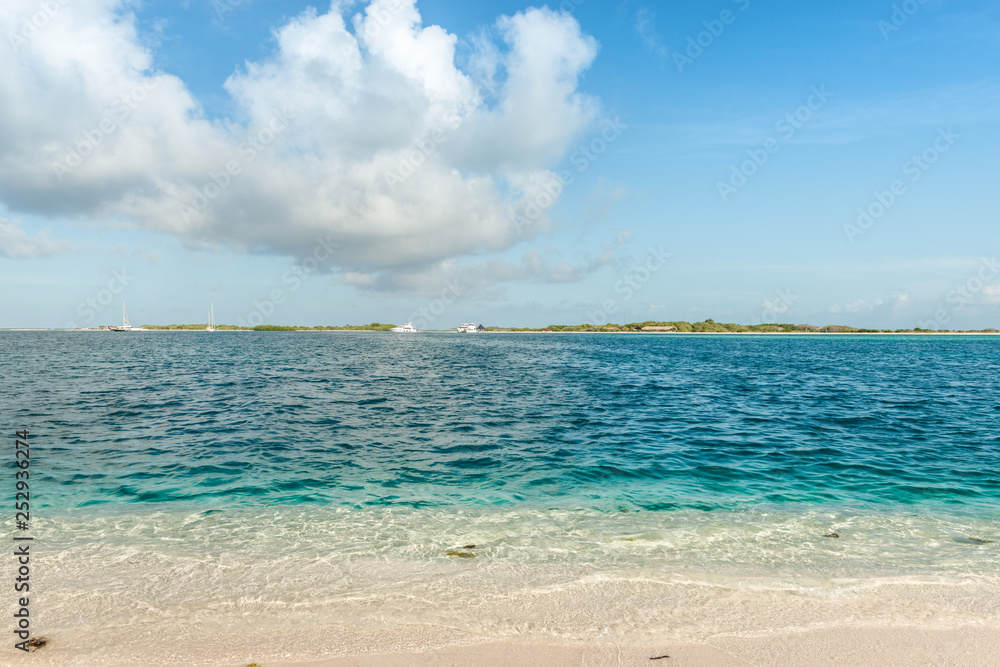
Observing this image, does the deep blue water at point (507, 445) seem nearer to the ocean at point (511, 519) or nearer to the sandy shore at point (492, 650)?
the ocean at point (511, 519)

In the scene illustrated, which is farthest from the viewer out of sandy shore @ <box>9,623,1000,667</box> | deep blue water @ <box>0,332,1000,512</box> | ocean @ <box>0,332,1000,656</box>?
deep blue water @ <box>0,332,1000,512</box>

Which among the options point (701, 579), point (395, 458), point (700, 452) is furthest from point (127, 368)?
point (701, 579)

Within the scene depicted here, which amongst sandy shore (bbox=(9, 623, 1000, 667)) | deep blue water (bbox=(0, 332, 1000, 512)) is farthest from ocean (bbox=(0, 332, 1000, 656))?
sandy shore (bbox=(9, 623, 1000, 667))

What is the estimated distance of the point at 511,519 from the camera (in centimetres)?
1198

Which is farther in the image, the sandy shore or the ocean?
the ocean

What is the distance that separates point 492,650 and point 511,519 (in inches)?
213

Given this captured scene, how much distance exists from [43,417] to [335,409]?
14428mm

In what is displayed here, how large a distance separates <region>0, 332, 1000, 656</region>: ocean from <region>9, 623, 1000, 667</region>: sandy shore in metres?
0.29

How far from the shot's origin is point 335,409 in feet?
93.9

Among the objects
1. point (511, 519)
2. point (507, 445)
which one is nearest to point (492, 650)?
point (511, 519)

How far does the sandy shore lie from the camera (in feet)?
20.9

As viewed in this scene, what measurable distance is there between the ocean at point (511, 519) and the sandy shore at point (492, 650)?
29 cm

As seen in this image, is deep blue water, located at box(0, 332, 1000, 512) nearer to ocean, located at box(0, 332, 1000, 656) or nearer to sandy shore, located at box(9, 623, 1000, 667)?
ocean, located at box(0, 332, 1000, 656)

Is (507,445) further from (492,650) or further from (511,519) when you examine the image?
(492,650)
